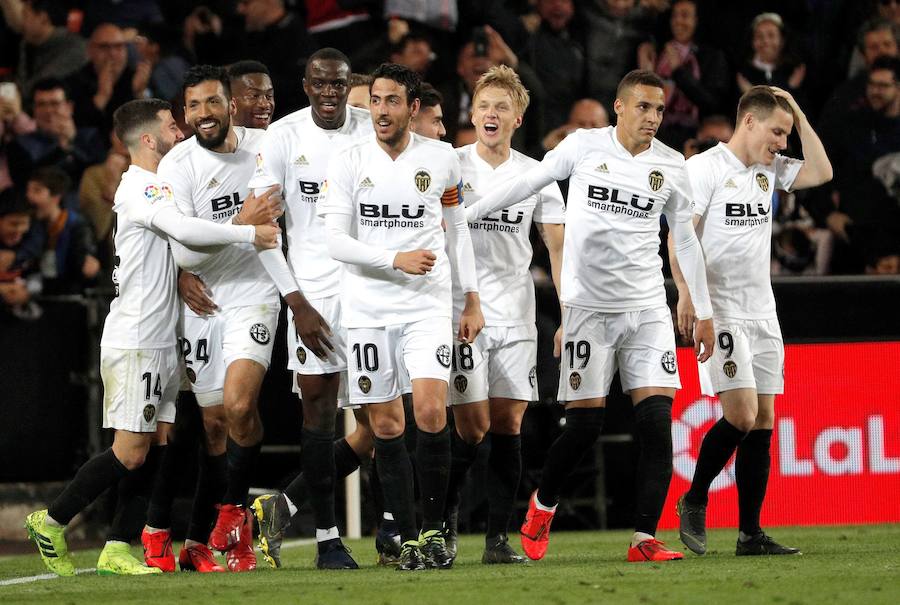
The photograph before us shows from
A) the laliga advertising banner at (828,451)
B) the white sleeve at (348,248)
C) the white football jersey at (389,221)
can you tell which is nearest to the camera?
the white sleeve at (348,248)

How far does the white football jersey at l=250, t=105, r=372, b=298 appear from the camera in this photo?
717cm

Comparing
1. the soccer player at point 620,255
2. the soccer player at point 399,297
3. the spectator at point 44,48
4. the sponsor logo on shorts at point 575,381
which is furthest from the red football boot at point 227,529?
the spectator at point 44,48

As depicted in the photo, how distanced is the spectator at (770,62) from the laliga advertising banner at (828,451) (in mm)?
3616

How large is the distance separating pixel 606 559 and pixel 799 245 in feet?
16.6

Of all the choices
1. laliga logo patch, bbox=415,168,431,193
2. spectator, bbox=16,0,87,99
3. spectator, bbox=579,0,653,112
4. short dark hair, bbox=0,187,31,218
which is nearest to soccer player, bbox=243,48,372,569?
laliga logo patch, bbox=415,168,431,193

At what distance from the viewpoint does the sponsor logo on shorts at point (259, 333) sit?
714 cm

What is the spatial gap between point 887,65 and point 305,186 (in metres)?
7.01

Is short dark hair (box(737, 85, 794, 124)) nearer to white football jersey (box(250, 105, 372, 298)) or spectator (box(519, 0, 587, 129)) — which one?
white football jersey (box(250, 105, 372, 298))

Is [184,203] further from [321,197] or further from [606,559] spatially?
[606,559]

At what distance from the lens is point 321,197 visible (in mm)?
6812

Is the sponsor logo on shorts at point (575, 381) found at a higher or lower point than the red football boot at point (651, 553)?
higher

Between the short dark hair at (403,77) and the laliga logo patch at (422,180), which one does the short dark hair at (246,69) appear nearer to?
the short dark hair at (403,77)

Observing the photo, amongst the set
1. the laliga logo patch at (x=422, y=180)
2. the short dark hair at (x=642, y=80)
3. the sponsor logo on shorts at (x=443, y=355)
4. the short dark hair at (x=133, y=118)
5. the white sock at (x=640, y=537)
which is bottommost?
the white sock at (x=640, y=537)

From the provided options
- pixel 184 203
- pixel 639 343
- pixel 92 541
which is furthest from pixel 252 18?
pixel 639 343
